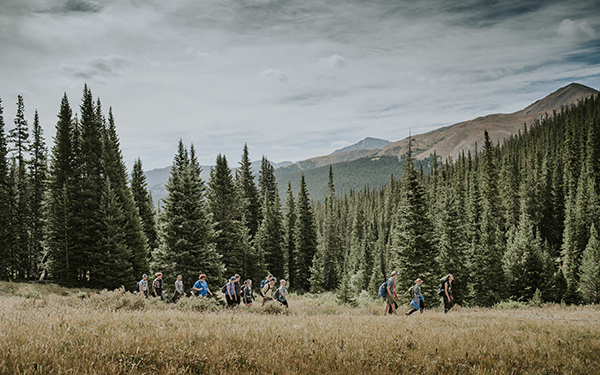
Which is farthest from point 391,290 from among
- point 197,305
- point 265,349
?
point 265,349

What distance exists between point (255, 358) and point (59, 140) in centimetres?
3666

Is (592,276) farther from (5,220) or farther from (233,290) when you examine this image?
(5,220)

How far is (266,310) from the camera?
13719mm

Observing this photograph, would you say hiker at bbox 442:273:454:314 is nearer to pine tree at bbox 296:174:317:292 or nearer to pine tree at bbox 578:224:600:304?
pine tree at bbox 296:174:317:292

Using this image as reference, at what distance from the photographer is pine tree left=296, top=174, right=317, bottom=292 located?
47531 millimetres

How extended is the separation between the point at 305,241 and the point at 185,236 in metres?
26.2

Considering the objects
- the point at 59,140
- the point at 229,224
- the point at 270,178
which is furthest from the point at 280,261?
the point at 59,140

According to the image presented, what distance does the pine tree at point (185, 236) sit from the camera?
23.6 meters

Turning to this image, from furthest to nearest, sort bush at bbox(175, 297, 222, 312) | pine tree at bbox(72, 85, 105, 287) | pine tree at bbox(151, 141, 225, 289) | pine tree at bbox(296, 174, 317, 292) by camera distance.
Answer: pine tree at bbox(296, 174, 317, 292)
pine tree at bbox(72, 85, 105, 287)
pine tree at bbox(151, 141, 225, 289)
bush at bbox(175, 297, 222, 312)

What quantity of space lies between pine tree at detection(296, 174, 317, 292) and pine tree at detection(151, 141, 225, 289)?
23424 mm

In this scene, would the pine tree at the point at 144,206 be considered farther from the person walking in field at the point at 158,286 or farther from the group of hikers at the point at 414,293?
the group of hikers at the point at 414,293

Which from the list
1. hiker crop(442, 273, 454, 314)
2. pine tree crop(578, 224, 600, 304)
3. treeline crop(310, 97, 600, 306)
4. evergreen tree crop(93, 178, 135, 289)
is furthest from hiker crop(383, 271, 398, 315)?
pine tree crop(578, 224, 600, 304)

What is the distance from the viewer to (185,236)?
2438cm

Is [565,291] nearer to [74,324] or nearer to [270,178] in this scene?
[270,178]
